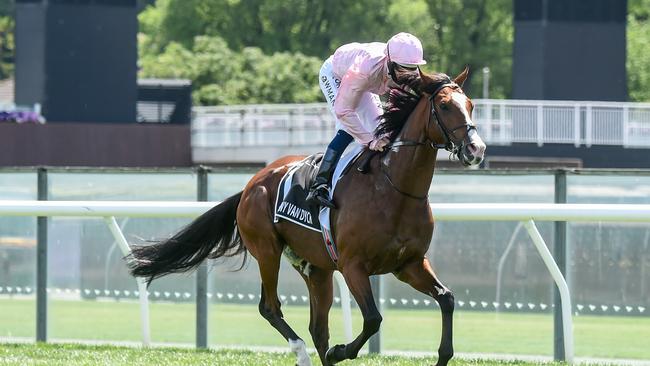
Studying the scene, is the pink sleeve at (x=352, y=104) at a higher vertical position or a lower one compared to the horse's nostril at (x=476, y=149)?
higher

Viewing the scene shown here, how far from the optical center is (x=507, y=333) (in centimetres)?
898

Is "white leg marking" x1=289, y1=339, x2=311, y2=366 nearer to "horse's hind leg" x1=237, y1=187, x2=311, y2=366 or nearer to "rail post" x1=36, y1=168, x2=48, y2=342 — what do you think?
"horse's hind leg" x1=237, y1=187, x2=311, y2=366

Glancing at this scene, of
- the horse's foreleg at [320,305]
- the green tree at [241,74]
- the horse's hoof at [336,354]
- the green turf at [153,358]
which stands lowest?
the green turf at [153,358]

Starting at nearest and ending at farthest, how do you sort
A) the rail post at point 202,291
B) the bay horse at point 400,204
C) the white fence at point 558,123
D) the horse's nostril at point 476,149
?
the horse's nostril at point 476,149 < the bay horse at point 400,204 < the rail post at point 202,291 < the white fence at point 558,123

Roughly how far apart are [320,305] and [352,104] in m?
1.09

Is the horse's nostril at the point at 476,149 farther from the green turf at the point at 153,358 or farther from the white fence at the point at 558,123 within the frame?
the white fence at the point at 558,123

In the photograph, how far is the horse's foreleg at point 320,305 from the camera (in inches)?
287

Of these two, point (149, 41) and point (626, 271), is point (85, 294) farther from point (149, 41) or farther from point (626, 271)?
point (149, 41)

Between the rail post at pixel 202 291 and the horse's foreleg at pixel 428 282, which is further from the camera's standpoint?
the rail post at pixel 202 291

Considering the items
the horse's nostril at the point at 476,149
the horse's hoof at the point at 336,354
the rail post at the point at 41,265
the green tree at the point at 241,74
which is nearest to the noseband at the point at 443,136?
the horse's nostril at the point at 476,149

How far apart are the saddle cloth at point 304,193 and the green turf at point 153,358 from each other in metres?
0.86

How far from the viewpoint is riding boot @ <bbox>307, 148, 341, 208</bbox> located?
272 inches

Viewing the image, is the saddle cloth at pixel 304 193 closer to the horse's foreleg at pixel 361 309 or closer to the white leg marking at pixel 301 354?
the horse's foreleg at pixel 361 309

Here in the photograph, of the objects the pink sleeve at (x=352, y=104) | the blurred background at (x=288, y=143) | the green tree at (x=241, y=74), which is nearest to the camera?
the pink sleeve at (x=352, y=104)
